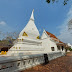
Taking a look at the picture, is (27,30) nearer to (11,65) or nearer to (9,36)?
(11,65)

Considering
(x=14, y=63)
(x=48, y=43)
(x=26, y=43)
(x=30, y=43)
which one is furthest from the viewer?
(x=48, y=43)

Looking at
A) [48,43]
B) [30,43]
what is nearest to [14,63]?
[30,43]

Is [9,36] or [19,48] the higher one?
[9,36]

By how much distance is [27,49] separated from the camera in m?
6.97

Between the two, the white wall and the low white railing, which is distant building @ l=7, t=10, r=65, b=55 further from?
the low white railing

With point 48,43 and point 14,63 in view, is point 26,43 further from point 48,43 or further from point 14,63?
point 48,43

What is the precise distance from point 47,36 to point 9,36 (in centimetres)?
1724

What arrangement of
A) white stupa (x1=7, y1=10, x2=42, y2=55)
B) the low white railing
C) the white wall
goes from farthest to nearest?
the white wall < white stupa (x1=7, y1=10, x2=42, y2=55) < the low white railing

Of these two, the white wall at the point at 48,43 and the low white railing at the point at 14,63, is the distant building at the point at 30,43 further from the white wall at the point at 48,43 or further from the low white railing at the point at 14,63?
the low white railing at the point at 14,63

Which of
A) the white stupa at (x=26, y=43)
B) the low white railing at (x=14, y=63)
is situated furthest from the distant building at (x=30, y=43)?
the low white railing at (x=14, y=63)

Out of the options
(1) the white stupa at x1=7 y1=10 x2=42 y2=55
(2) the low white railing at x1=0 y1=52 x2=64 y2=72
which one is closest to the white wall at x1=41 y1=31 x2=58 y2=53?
(1) the white stupa at x1=7 y1=10 x2=42 y2=55

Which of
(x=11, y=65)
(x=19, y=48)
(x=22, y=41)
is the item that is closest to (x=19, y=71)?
(x=11, y=65)

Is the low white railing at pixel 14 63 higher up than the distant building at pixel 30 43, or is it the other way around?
the distant building at pixel 30 43

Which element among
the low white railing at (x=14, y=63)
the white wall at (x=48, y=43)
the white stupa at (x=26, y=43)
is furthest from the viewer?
the white wall at (x=48, y=43)
